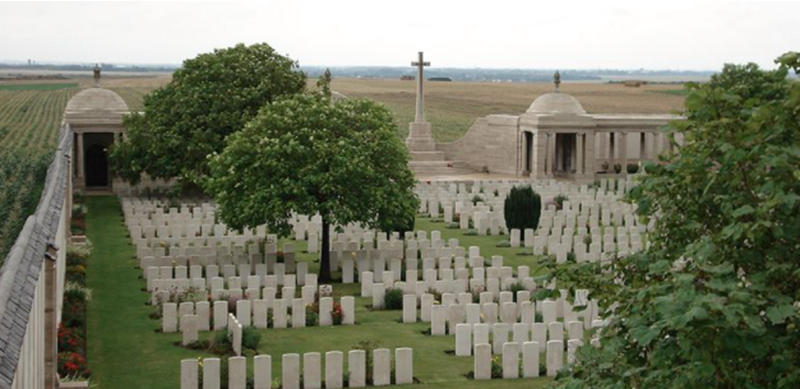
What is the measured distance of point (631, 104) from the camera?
129 m

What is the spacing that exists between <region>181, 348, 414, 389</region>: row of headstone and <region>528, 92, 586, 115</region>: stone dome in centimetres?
3797

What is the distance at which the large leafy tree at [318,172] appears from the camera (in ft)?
89.0

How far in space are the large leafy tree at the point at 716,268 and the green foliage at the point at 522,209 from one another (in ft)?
78.5

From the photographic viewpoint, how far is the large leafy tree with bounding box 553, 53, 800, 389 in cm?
838

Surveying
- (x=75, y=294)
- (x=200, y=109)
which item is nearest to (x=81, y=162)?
(x=200, y=109)

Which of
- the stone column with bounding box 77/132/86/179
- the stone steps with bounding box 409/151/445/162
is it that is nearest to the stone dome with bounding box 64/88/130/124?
the stone column with bounding box 77/132/86/179

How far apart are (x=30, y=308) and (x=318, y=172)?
54.4ft

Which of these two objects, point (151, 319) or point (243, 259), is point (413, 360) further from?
point (243, 259)

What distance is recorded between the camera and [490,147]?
2281 inches

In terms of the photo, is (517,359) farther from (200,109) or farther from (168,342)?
(200,109)

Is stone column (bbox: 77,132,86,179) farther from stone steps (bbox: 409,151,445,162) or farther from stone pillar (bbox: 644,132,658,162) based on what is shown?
stone pillar (bbox: 644,132,658,162)

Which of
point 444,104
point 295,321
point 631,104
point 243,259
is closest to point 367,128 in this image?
point 243,259

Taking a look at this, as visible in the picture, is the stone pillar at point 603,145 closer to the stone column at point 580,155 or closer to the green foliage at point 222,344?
the stone column at point 580,155

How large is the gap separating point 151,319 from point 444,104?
331 feet
